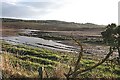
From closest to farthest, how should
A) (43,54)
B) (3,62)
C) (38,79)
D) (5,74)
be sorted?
(38,79)
(5,74)
(3,62)
(43,54)

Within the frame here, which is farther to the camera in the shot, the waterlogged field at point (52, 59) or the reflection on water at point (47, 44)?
the reflection on water at point (47, 44)

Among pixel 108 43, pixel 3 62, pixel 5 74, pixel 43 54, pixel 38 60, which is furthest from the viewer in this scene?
pixel 43 54

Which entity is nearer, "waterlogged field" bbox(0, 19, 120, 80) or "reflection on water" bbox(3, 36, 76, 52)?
"waterlogged field" bbox(0, 19, 120, 80)

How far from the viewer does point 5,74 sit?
7.70m

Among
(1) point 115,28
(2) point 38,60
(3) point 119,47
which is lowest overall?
(2) point 38,60

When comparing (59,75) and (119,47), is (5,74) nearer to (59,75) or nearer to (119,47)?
(59,75)

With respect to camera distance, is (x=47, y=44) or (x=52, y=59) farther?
(x=47, y=44)

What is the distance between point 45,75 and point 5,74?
1.10 metres

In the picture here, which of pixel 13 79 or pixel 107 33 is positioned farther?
pixel 13 79

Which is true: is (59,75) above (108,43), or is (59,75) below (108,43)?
below

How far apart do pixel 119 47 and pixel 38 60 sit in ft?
53.4

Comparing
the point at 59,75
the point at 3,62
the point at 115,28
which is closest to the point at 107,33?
the point at 115,28

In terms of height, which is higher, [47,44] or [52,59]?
[47,44]

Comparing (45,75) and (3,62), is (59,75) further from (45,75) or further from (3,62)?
(3,62)
